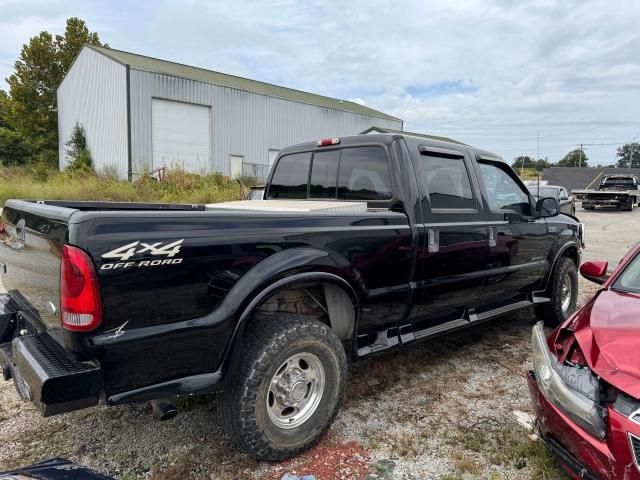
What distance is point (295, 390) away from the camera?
2824 mm

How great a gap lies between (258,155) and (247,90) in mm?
3622

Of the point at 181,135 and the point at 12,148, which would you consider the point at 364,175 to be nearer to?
the point at 181,135

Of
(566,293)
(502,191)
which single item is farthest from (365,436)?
(566,293)

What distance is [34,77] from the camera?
3584 cm

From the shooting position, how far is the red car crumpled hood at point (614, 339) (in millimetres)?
2179

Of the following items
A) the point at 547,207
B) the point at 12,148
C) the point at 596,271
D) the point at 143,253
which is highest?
the point at 12,148

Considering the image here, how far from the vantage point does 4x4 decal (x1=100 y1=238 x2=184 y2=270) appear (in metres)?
2.12

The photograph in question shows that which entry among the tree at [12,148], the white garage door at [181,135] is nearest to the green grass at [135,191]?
the white garage door at [181,135]

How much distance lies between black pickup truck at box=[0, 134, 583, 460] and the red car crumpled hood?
1112mm

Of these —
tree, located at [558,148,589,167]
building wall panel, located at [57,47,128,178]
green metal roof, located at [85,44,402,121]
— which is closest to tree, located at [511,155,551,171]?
tree, located at [558,148,589,167]

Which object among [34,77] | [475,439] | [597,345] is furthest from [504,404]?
[34,77]

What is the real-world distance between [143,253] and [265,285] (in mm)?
677

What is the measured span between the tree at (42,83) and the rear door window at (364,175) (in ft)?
126

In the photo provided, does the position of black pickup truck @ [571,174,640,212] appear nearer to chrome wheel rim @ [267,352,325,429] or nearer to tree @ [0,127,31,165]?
chrome wheel rim @ [267,352,325,429]
